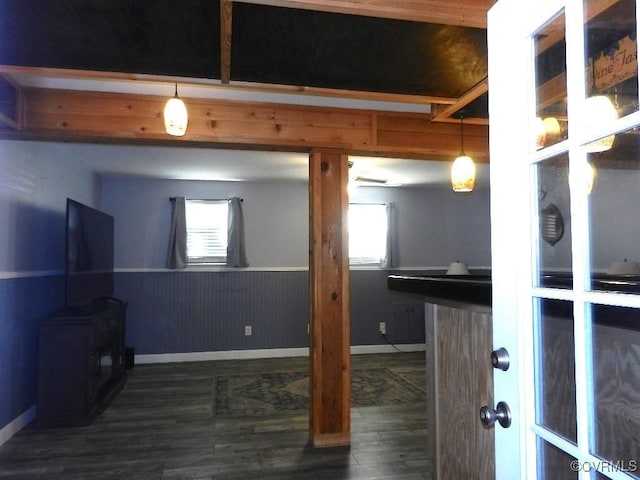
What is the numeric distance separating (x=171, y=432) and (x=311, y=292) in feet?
4.88

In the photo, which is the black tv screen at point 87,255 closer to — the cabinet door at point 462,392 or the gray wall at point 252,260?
the gray wall at point 252,260

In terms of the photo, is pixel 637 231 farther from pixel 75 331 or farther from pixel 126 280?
pixel 126 280

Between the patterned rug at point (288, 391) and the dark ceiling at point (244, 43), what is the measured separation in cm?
272

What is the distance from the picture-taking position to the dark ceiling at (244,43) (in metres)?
1.70

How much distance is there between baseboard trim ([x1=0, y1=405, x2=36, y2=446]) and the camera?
303 cm

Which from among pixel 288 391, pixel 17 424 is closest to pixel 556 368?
pixel 288 391

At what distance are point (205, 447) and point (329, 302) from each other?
1301 millimetres

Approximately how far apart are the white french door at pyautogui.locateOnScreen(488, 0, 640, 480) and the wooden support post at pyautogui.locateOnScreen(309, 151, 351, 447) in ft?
6.38

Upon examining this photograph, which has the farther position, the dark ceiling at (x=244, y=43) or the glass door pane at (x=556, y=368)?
the dark ceiling at (x=244, y=43)

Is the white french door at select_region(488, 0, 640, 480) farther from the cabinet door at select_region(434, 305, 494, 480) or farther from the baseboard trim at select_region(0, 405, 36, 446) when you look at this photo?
the baseboard trim at select_region(0, 405, 36, 446)

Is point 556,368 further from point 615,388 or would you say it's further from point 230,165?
point 230,165

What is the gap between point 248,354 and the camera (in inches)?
223

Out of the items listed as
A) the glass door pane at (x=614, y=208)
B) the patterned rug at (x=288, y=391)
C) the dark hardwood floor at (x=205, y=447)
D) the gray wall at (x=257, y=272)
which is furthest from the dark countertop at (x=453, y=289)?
the gray wall at (x=257, y=272)

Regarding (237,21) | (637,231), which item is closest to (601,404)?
(637,231)
